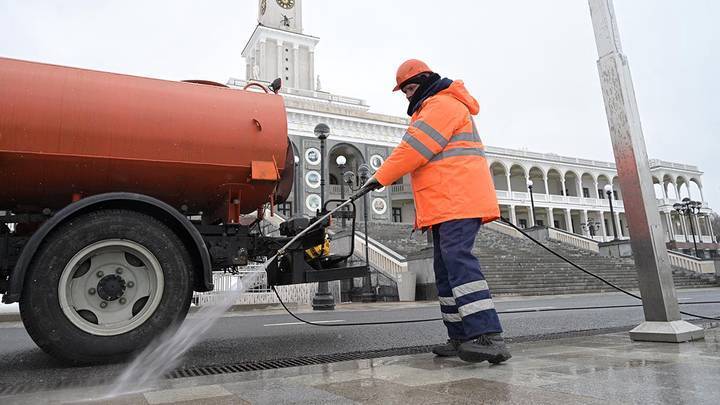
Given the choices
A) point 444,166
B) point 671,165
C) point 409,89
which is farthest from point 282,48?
point 444,166

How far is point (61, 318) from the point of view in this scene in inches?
123

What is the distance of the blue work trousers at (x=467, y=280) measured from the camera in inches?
121

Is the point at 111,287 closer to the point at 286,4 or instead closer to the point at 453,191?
the point at 453,191

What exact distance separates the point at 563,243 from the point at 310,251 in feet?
88.6

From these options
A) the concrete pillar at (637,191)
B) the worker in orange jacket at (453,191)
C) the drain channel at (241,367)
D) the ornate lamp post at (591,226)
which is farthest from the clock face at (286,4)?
the drain channel at (241,367)

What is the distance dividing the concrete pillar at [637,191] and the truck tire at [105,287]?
3779mm

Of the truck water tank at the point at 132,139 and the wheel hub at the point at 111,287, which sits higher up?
the truck water tank at the point at 132,139

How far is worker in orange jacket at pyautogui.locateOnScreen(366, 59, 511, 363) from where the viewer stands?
10.3 ft

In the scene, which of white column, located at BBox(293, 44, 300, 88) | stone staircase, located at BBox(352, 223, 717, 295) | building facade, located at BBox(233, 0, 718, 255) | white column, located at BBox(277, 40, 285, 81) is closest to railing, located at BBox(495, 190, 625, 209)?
building facade, located at BBox(233, 0, 718, 255)

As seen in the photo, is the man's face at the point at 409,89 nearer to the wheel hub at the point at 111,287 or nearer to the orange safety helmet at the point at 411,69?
the orange safety helmet at the point at 411,69

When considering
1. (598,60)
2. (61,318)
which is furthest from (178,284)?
(598,60)

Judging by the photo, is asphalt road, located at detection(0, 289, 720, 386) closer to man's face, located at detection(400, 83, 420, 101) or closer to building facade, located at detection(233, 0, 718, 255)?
man's face, located at detection(400, 83, 420, 101)

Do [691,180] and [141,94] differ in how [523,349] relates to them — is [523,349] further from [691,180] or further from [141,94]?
[691,180]

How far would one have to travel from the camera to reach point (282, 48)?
5416 centimetres
